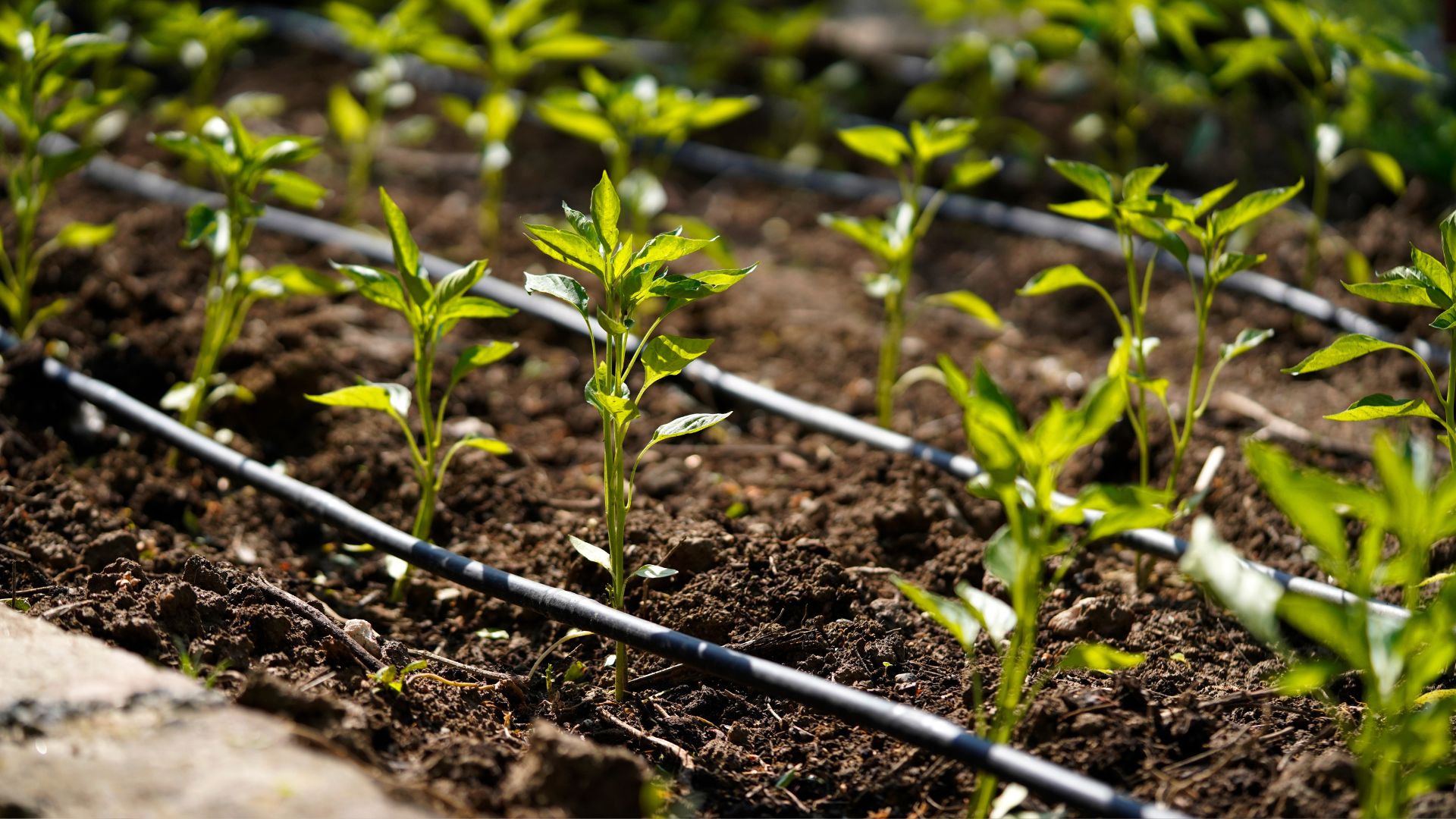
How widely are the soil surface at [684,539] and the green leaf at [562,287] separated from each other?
0.54 meters

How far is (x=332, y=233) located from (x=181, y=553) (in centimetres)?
157

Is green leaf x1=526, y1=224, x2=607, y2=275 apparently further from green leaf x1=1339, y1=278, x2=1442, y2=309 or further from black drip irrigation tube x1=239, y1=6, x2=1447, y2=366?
black drip irrigation tube x1=239, y1=6, x2=1447, y2=366

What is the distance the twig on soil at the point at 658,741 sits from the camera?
1.75 meters

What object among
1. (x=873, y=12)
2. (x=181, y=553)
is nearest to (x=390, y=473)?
(x=181, y=553)

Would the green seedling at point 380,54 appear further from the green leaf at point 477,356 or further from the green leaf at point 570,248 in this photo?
the green leaf at point 570,248

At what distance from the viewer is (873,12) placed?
6324mm

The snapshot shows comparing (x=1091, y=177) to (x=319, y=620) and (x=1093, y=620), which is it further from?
(x=319, y=620)

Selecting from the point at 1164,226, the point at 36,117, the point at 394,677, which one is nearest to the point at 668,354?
the point at 394,677

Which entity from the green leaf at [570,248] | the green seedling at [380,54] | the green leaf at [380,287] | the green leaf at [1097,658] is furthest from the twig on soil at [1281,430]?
the green seedling at [380,54]

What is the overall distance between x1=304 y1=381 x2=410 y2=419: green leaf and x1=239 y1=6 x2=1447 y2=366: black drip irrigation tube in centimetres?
195

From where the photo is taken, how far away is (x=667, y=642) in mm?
1762

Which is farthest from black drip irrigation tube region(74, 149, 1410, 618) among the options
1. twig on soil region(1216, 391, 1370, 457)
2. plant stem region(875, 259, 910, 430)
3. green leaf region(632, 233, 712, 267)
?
twig on soil region(1216, 391, 1370, 457)

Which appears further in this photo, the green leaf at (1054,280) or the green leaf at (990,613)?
the green leaf at (1054,280)

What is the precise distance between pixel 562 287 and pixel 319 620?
25.7 inches
